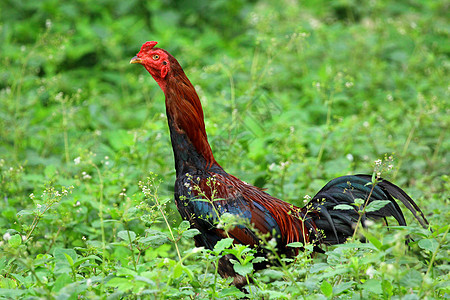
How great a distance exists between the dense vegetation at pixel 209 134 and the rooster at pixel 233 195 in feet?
0.65

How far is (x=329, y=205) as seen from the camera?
3.36 m

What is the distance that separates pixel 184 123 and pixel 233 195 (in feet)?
1.80

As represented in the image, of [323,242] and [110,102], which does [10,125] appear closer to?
[110,102]

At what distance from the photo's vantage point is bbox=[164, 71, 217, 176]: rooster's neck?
130 inches

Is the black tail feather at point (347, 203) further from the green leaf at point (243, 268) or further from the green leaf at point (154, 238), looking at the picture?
the green leaf at point (154, 238)

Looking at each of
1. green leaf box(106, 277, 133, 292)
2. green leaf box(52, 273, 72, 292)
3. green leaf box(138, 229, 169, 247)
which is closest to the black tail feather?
green leaf box(138, 229, 169, 247)

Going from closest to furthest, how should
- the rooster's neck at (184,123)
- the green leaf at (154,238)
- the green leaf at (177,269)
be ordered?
the green leaf at (177,269)
the green leaf at (154,238)
the rooster's neck at (184,123)

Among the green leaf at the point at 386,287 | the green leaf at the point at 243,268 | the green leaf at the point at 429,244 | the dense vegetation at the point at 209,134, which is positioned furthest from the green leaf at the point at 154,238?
the green leaf at the point at 429,244

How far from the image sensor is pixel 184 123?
3.31m

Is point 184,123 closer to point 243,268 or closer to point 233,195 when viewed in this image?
point 233,195

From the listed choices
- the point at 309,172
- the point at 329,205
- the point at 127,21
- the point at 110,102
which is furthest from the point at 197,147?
the point at 127,21

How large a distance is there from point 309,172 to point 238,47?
164 inches

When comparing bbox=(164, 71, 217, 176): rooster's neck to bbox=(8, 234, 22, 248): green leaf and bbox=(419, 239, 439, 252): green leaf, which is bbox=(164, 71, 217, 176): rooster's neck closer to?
bbox=(8, 234, 22, 248): green leaf

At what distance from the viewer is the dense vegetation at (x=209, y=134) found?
2.59 m
